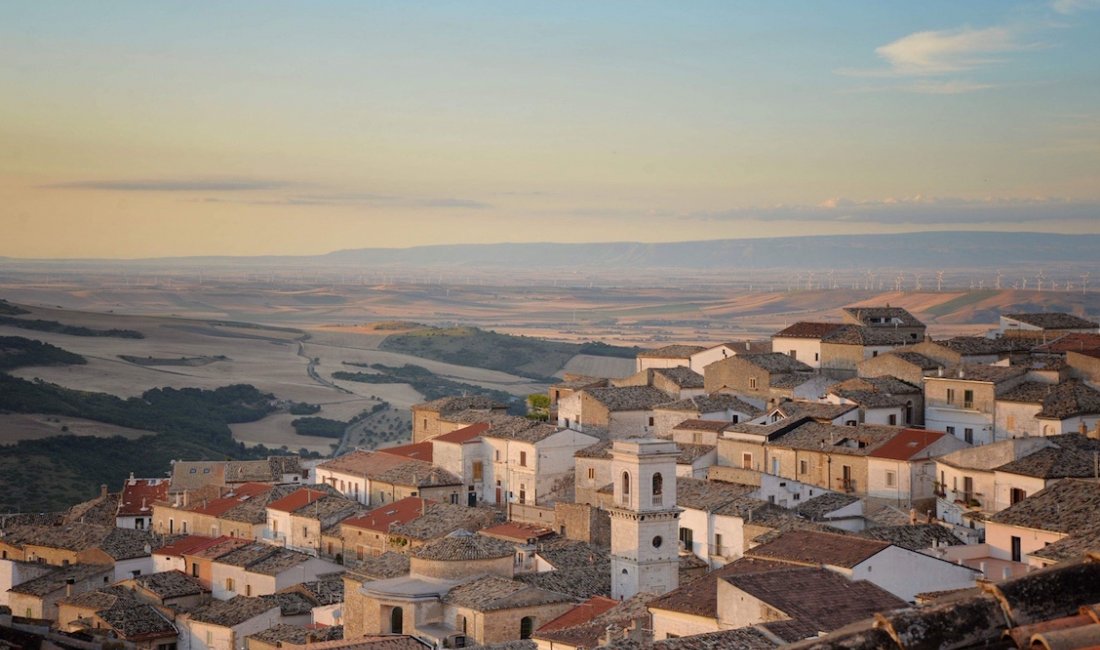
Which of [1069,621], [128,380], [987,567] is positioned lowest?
[128,380]

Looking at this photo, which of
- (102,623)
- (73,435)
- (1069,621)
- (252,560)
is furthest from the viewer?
(73,435)

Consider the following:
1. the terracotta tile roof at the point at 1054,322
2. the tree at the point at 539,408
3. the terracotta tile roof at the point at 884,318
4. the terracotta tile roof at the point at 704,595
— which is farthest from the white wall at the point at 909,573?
the tree at the point at 539,408

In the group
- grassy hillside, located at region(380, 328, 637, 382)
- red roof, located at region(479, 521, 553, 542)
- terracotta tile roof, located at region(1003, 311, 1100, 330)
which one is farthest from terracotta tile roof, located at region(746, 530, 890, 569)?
grassy hillside, located at region(380, 328, 637, 382)

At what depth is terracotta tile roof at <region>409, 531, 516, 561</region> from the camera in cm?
3462

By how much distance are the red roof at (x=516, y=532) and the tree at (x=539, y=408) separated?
528 inches

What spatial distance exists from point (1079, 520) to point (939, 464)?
9.80 m

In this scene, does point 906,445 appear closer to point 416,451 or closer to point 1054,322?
point 1054,322

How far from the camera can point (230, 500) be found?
52125 millimetres

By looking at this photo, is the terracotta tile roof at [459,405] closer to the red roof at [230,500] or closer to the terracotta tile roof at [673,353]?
the terracotta tile roof at [673,353]

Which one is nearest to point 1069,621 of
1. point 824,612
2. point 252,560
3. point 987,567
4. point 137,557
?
point 824,612

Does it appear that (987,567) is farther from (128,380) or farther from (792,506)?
(128,380)

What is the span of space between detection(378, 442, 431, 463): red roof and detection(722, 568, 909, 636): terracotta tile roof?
27577 mm

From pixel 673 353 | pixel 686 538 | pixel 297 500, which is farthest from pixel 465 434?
pixel 686 538

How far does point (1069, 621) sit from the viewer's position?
8.02m
